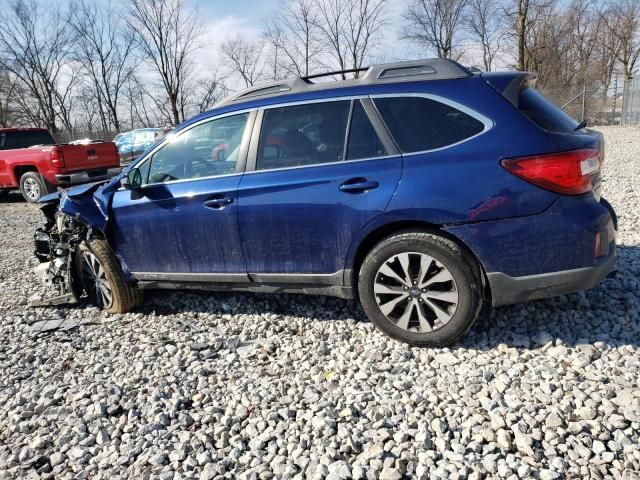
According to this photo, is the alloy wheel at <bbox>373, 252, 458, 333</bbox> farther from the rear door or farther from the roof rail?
the roof rail

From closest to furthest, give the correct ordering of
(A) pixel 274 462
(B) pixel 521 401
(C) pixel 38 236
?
1. (A) pixel 274 462
2. (B) pixel 521 401
3. (C) pixel 38 236

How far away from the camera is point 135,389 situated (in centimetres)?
313

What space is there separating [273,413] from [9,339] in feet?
8.83

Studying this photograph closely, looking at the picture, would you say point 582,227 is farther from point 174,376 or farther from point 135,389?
point 135,389

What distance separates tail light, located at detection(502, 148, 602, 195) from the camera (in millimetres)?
2791

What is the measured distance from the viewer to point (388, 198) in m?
3.07

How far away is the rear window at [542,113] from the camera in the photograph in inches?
116

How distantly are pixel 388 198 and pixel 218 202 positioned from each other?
129cm

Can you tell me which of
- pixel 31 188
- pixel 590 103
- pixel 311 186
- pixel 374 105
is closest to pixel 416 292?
pixel 311 186

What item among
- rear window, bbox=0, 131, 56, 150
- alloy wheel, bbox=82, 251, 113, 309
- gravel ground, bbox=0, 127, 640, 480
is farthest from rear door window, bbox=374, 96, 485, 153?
rear window, bbox=0, 131, 56, 150

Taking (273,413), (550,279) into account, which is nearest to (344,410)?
(273,413)

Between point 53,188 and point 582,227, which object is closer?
point 582,227

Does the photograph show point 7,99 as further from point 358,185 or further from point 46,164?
point 358,185

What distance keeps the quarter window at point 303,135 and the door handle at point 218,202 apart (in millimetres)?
321
